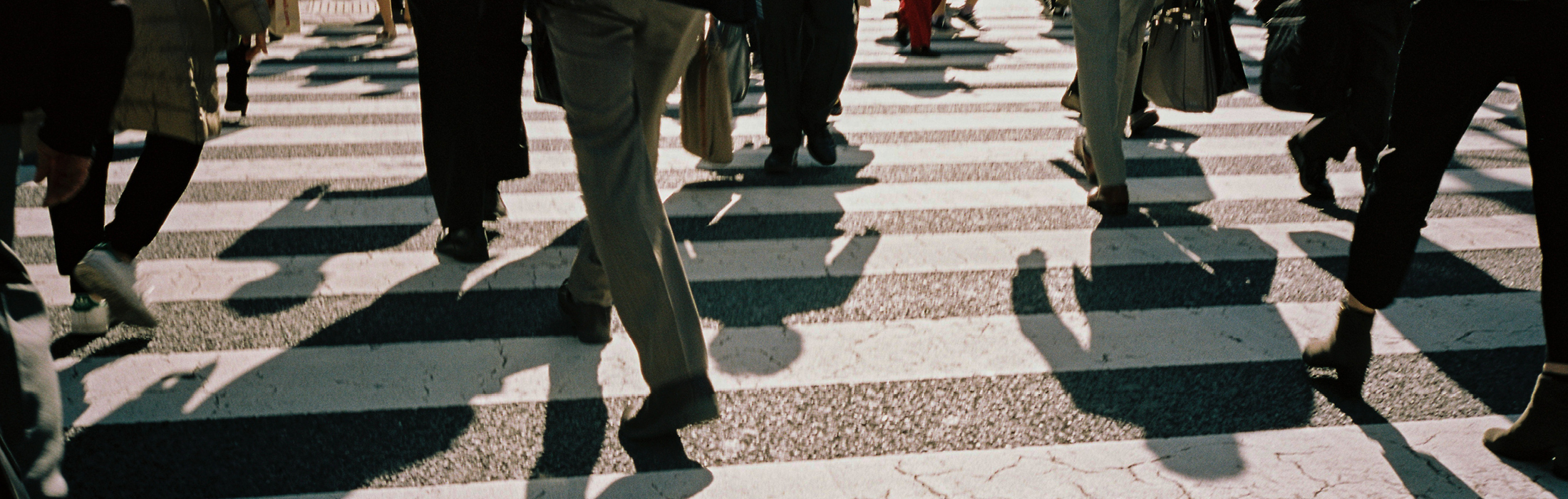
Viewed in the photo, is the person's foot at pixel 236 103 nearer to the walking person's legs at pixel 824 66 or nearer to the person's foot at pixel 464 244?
the person's foot at pixel 464 244

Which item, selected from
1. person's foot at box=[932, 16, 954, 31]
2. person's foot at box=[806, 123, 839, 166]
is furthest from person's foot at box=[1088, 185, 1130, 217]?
person's foot at box=[932, 16, 954, 31]

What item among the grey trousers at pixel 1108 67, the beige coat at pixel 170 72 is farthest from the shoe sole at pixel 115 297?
the grey trousers at pixel 1108 67

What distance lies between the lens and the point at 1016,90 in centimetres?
788

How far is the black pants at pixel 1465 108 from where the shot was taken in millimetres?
2498

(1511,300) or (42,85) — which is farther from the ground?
(42,85)

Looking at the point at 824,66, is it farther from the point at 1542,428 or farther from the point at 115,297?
the point at 1542,428

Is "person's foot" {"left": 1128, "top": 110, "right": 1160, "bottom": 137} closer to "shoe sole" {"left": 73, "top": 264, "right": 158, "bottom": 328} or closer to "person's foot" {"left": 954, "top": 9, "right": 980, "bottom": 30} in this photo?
"shoe sole" {"left": 73, "top": 264, "right": 158, "bottom": 328}

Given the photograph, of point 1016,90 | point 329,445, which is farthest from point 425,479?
point 1016,90

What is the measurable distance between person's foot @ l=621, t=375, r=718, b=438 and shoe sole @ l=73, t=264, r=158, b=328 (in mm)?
1670

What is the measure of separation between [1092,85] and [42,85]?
11.8 ft

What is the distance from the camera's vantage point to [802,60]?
220 inches

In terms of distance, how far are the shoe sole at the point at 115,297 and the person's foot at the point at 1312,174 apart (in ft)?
14.7

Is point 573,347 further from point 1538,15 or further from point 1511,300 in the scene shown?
point 1511,300

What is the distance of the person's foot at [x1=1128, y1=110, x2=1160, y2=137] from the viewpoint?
6.41m
